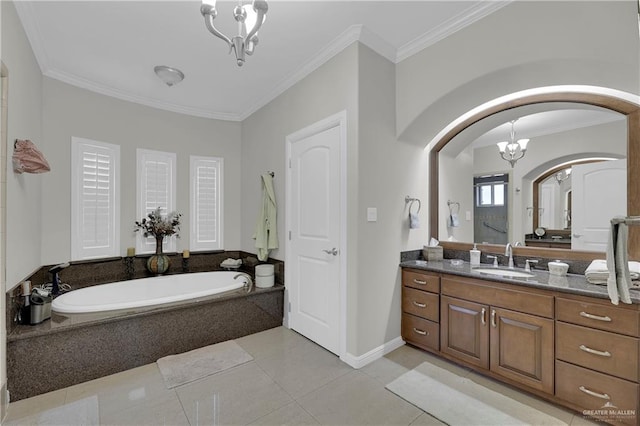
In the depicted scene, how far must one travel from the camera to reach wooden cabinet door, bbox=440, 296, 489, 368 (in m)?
2.19

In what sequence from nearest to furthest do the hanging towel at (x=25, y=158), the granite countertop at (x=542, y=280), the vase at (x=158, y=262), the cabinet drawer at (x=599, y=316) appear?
the cabinet drawer at (x=599, y=316)
the granite countertop at (x=542, y=280)
the hanging towel at (x=25, y=158)
the vase at (x=158, y=262)

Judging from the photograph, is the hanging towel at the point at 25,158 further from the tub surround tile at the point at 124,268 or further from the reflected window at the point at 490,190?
the reflected window at the point at 490,190

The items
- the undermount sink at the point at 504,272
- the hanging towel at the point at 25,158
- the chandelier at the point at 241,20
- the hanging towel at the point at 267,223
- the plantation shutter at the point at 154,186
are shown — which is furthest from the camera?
the plantation shutter at the point at 154,186

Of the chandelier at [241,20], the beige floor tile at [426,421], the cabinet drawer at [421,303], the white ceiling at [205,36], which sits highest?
the white ceiling at [205,36]

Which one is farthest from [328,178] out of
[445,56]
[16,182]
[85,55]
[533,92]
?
[85,55]

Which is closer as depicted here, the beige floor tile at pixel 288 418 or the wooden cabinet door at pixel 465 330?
the beige floor tile at pixel 288 418

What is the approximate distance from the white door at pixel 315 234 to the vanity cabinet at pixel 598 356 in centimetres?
154

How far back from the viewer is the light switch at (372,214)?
8.08 feet

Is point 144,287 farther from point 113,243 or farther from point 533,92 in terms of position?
point 533,92

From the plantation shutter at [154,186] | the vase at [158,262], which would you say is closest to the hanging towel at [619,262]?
the vase at [158,262]

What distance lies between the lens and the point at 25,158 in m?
2.05

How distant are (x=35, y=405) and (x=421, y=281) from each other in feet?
9.71

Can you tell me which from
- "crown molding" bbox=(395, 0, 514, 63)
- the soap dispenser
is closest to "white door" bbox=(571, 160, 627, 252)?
the soap dispenser

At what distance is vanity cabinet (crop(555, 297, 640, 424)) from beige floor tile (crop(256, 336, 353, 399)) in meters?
1.46
